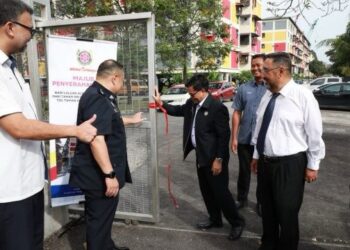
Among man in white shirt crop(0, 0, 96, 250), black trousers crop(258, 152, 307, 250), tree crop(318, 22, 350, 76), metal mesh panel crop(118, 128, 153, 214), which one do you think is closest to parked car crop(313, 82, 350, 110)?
tree crop(318, 22, 350, 76)

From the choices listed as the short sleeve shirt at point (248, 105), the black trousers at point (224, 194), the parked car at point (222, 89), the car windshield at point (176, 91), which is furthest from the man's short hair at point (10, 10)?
the parked car at point (222, 89)

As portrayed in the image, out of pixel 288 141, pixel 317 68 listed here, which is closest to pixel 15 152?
pixel 288 141

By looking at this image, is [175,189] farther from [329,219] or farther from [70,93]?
[70,93]

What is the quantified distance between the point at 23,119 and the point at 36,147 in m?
0.32

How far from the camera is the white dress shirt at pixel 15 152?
7.13 ft

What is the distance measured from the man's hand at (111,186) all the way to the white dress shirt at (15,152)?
69cm

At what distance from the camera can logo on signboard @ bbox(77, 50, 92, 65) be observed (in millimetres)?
3990

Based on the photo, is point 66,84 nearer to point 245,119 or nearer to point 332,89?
point 245,119

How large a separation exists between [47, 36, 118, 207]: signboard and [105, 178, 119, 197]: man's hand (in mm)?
1220

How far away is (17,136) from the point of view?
218cm

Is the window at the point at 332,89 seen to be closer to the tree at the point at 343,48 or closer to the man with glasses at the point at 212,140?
the tree at the point at 343,48

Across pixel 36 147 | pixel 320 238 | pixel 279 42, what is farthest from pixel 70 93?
pixel 279 42

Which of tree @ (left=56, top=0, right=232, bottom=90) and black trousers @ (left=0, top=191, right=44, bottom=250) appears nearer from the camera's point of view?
black trousers @ (left=0, top=191, right=44, bottom=250)

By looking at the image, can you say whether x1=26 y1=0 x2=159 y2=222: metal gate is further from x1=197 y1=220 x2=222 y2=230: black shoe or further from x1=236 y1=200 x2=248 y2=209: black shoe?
x1=236 y1=200 x2=248 y2=209: black shoe
